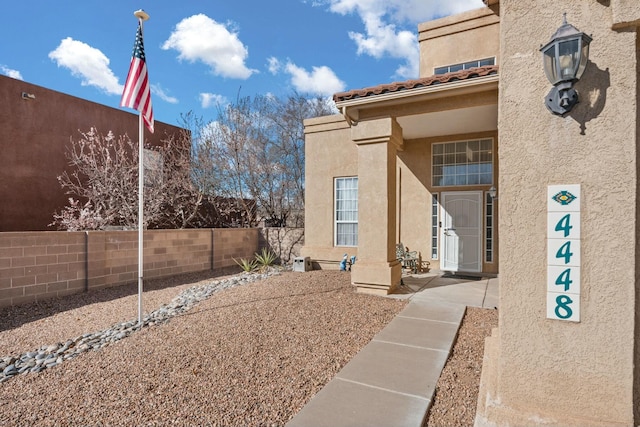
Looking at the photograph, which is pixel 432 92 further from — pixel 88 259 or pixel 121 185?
pixel 121 185

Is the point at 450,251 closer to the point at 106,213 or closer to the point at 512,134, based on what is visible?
the point at 512,134

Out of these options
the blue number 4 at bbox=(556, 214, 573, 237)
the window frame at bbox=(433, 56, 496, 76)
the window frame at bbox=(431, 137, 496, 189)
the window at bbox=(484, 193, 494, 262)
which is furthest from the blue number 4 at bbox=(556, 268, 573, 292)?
the window frame at bbox=(433, 56, 496, 76)

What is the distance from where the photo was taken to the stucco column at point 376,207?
20.9 feet

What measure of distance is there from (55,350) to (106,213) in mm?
7011

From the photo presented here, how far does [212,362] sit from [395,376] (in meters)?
1.89

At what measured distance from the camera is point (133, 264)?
7809mm

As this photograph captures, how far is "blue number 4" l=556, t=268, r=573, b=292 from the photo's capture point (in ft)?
6.97

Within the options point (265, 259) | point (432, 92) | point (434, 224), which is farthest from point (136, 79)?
point (434, 224)

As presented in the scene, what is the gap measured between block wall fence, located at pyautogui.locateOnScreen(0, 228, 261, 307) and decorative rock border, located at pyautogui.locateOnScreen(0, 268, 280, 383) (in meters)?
2.09

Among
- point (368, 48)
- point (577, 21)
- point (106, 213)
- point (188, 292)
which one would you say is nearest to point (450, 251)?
point (188, 292)

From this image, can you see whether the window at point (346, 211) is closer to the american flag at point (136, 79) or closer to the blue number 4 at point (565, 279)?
the american flag at point (136, 79)

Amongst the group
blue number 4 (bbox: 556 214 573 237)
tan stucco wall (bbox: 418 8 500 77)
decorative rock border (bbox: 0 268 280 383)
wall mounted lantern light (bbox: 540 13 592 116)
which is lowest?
decorative rock border (bbox: 0 268 280 383)

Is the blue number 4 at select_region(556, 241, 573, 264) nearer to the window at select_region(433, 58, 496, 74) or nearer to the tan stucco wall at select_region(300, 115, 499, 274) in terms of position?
the tan stucco wall at select_region(300, 115, 499, 274)

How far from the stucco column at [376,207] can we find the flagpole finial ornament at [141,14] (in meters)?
3.96
